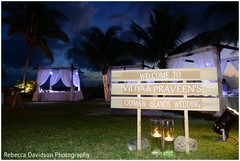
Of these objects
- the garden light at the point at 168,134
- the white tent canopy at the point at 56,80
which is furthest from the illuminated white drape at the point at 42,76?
the garden light at the point at 168,134

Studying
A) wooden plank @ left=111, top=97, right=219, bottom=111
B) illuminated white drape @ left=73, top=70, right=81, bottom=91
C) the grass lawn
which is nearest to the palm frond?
illuminated white drape @ left=73, top=70, right=81, bottom=91

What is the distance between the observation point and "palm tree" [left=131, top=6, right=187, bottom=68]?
10.6 m

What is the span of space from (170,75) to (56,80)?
14120 millimetres

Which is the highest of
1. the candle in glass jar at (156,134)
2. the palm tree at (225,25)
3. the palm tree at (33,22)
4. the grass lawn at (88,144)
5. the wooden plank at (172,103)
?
the palm tree at (33,22)

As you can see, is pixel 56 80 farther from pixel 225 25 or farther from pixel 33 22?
pixel 225 25

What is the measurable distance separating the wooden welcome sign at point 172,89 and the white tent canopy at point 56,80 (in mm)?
12344

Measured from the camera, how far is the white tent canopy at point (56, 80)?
14922mm

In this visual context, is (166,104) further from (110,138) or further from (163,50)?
(163,50)

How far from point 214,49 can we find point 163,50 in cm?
367

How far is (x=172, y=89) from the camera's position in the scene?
3227 millimetres

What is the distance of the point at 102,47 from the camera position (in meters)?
15.8

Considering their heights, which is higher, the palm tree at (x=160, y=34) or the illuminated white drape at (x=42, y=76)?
the palm tree at (x=160, y=34)

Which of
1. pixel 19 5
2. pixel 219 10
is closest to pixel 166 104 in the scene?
pixel 219 10

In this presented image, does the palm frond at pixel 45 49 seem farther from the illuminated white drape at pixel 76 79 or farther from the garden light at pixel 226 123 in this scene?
the garden light at pixel 226 123
